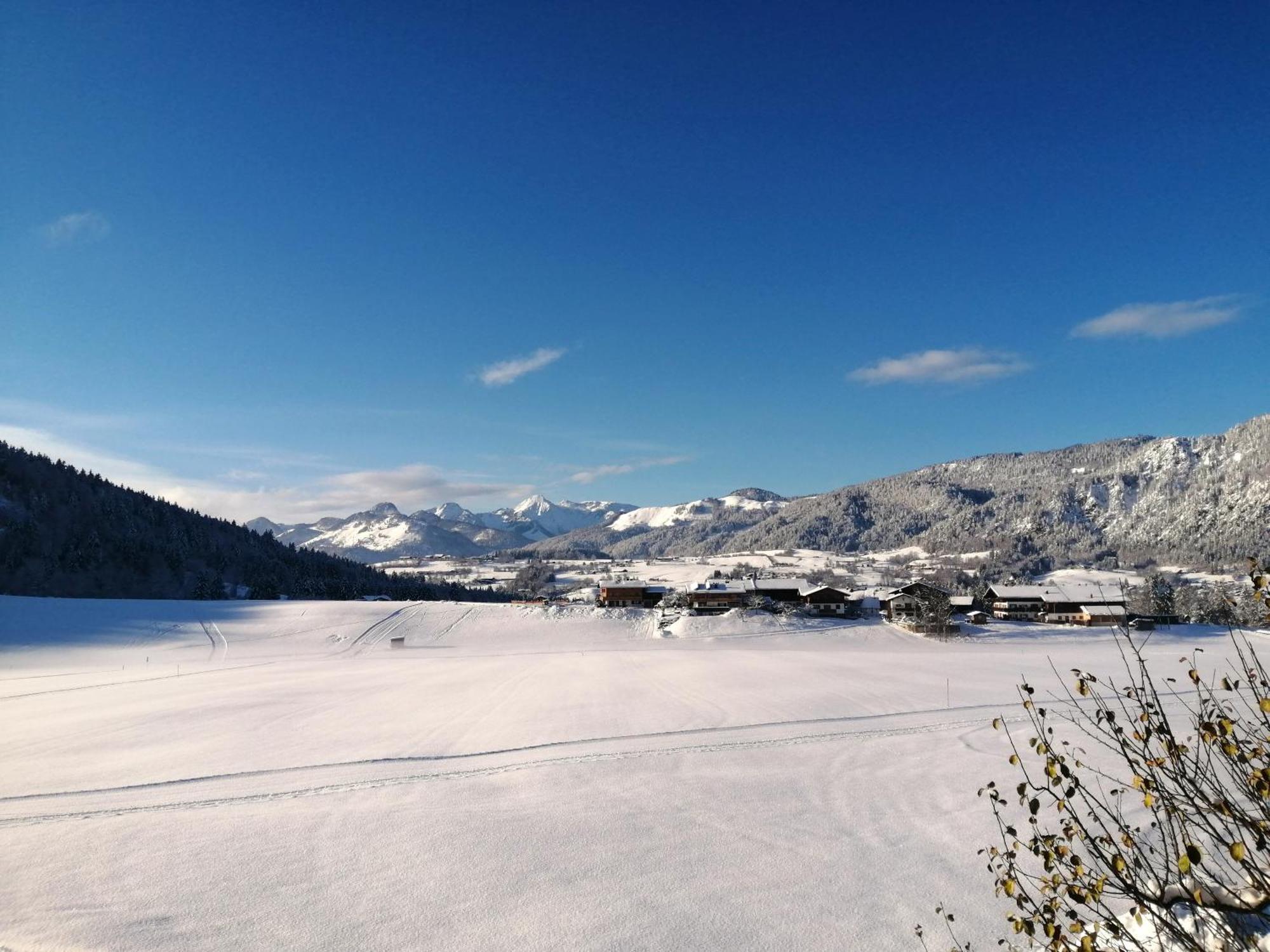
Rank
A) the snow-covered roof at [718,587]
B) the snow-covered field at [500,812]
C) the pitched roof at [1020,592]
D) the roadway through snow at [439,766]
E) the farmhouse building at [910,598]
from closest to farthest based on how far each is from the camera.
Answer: the snow-covered field at [500,812] < the roadway through snow at [439,766] < the farmhouse building at [910,598] < the snow-covered roof at [718,587] < the pitched roof at [1020,592]

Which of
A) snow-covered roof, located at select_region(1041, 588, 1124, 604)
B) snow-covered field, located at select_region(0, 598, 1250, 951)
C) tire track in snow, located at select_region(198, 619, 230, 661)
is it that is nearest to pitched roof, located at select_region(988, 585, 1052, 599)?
snow-covered roof, located at select_region(1041, 588, 1124, 604)

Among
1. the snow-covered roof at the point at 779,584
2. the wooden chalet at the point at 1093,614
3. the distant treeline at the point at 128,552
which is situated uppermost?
the distant treeline at the point at 128,552

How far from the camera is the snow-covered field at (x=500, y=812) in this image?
10.1 m

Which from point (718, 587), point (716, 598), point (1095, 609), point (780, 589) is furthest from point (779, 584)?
point (1095, 609)

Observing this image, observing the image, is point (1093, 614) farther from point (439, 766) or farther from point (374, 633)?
point (439, 766)

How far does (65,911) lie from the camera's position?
10.3 m

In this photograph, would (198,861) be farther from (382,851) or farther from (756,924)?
(756,924)

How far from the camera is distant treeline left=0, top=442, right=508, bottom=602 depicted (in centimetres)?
9388

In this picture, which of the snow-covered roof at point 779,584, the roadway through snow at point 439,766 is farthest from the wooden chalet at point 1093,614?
the roadway through snow at point 439,766

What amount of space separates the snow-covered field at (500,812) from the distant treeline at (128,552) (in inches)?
2855

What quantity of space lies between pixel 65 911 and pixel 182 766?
9.17 metres

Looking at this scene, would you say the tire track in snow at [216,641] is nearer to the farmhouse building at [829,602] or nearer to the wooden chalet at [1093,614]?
the farmhouse building at [829,602]

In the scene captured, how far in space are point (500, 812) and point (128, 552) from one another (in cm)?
11129

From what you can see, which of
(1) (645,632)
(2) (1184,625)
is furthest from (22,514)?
(2) (1184,625)
